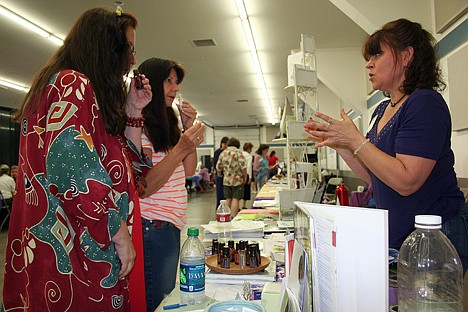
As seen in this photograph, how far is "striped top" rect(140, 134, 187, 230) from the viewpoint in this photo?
146cm

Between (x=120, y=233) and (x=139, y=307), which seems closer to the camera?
(x=120, y=233)

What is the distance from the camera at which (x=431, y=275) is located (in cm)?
77

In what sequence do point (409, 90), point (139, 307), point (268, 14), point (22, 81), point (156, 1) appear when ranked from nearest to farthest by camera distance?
point (139, 307) → point (409, 90) → point (156, 1) → point (268, 14) → point (22, 81)

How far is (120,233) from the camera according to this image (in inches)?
A: 40.4

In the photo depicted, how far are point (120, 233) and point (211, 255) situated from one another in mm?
585

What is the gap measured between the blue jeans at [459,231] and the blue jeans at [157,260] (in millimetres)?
1013

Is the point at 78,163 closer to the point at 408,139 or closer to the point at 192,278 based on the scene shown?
the point at 192,278

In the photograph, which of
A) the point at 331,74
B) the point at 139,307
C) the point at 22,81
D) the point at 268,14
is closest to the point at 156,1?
the point at 268,14

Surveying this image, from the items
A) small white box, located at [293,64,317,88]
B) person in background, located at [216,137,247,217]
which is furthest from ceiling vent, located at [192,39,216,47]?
small white box, located at [293,64,317,88]

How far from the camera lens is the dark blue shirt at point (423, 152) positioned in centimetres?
108

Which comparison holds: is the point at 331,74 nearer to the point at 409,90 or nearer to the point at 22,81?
the point at 409,90

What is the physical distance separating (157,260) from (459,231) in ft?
3.55

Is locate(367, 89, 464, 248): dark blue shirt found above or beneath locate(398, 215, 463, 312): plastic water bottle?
above

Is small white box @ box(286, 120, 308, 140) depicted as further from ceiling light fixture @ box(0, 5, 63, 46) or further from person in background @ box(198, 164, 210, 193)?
person in background @ box(198, 164, 210, 193)
